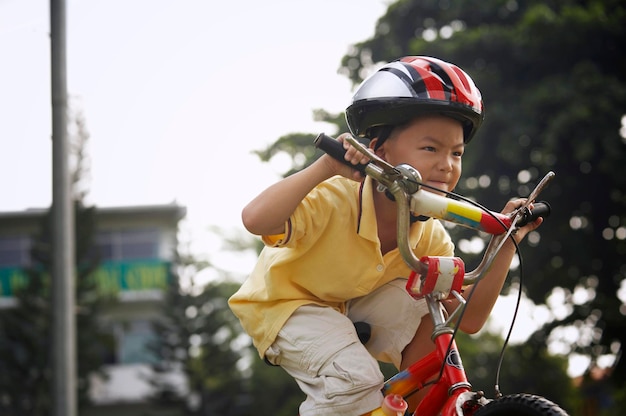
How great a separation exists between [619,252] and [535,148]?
244 cm

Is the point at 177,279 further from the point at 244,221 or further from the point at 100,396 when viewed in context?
the point at 244,221

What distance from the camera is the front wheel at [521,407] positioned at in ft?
7.83

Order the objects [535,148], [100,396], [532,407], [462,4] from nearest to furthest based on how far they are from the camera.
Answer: [532,407] → [535,148] → [462,4] → [100,396]

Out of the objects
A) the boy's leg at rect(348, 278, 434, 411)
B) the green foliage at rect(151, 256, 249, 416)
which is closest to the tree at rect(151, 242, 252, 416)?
the green foliage at rect(151, 256, 249, 416)

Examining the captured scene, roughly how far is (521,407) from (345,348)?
2.21ft

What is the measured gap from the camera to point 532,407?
7.91 feet

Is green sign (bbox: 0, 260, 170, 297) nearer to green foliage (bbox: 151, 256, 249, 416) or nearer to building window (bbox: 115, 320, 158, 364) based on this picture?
building window (bbox: 115, 320, 158, 364)

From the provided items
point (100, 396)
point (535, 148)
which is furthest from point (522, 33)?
point (100, 396)

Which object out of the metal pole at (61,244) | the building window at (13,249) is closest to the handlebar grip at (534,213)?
the metal pole at (61,244)

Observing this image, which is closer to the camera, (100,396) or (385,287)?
(385,287)

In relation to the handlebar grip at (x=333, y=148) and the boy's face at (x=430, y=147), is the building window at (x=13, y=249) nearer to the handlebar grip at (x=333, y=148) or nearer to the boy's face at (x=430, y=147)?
the boy's face at (x=430, y=147)

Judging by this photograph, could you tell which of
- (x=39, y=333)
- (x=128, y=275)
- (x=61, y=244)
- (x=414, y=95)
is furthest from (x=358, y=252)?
(x=128, y=275)

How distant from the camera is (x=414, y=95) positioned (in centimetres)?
281

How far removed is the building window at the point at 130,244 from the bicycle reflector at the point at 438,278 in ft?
120
